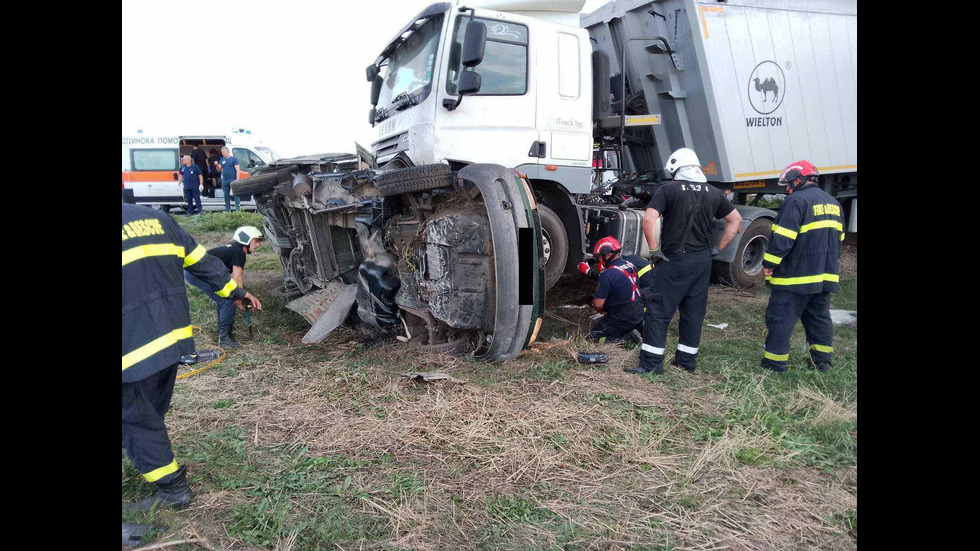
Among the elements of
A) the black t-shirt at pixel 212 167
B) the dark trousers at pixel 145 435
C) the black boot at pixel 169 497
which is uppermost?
the black t-shirt at pixel 212 167

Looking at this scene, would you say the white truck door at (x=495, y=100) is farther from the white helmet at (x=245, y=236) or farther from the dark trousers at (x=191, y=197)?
the dark trousers at (x=191, y=197)

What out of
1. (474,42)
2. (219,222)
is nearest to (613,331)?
(474,42)

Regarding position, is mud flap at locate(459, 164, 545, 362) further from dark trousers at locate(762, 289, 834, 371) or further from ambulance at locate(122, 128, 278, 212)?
ambulance at locate(122, 128, 278, 212)

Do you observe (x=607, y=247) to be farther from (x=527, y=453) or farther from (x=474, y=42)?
(x=527, y=453)

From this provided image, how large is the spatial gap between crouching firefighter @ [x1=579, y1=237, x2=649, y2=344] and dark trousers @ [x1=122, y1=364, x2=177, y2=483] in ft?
10.5

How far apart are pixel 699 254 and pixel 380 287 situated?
2241mm

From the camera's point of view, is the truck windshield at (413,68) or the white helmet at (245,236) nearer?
the truck windshield at (413,68)

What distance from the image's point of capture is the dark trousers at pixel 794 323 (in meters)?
3.82

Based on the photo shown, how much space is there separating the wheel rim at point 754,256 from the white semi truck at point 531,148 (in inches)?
0.8

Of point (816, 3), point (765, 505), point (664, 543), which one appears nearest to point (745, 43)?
point (816, 3)

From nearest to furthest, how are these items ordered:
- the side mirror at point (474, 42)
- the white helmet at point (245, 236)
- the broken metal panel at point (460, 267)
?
the broken metal panel at point (460, 267) < the side mirror at point (474, 42) < the white helmet at point (245, 236)

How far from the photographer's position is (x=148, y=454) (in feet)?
7.22

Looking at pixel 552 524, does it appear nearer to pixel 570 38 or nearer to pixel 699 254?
pixel 699 254

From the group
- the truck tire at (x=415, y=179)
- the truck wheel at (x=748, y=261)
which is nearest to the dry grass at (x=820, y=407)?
the truck tire at (x=415, y=179)
